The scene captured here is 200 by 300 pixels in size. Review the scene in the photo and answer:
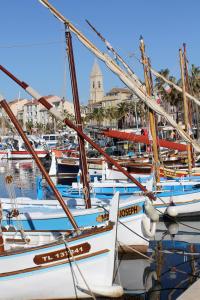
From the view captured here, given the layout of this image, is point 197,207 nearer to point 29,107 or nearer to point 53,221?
point 53,221

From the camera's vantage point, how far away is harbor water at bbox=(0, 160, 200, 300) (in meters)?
15.6

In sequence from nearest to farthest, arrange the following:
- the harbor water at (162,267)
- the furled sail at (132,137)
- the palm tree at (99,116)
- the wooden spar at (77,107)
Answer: the harbor water at (162,267) < the wooden spar at (77,107) < the furled sail at (132,137) < the palm tree at (99,116)

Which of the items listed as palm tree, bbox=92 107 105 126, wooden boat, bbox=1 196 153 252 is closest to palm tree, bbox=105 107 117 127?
palm tree, bbox=92 107 105 126

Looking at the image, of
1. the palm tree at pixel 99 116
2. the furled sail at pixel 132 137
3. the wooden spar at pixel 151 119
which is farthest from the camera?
the palm tree at pixel 99 116

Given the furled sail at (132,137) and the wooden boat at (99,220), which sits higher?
the furled sail at (132,137)

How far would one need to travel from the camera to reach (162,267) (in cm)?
1781

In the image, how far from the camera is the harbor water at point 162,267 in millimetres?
15555

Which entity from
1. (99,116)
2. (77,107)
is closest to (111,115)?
(99,116)

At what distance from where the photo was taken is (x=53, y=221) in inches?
773

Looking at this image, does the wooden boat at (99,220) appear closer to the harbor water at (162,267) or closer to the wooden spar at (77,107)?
the harbor water at (162,267)

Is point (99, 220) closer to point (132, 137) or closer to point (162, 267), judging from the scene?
point (162, 267)

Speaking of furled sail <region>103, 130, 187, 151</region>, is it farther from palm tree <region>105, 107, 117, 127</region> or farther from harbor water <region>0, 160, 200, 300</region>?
palm tree <region>105, 107, 117, 127</region>

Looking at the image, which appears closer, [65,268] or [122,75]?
[65,268]

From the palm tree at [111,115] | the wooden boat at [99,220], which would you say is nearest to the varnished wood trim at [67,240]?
the wooden boat at [99,220]
